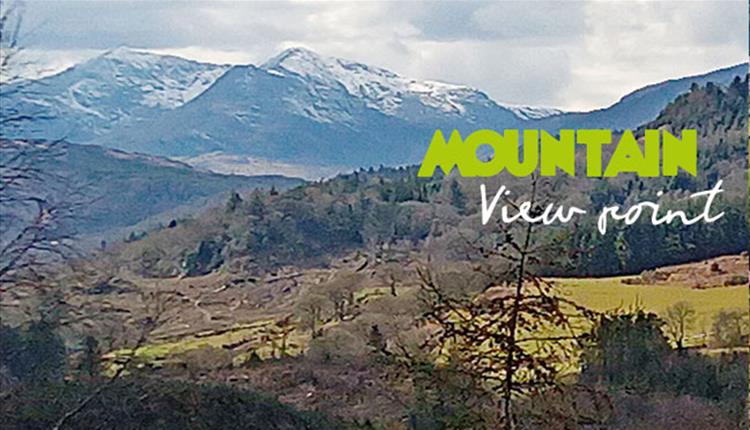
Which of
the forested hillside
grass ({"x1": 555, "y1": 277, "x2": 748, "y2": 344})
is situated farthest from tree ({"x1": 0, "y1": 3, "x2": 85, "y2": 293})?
the forested hillside

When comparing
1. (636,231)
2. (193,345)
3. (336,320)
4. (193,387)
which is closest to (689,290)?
(636,231)

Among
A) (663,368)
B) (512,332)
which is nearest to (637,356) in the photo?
(663,368)

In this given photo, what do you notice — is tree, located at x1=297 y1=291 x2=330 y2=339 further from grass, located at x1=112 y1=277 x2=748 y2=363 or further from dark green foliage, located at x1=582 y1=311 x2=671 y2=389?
dark green foliage, located at x1=582 y1=311 x2=671 y2=389

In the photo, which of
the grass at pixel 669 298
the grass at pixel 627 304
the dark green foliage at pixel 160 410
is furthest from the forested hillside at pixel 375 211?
the dark green foliage at pixel 160 410

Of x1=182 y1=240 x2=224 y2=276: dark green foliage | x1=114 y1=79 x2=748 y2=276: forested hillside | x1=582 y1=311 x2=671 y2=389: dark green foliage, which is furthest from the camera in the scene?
x1=182 y1=240 x2=224 y2=276: dark green foliage

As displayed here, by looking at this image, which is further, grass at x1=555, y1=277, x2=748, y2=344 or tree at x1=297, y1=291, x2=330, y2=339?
tree at x1=297, y1=291, x2=330, y2=339

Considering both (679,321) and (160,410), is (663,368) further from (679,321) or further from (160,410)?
(160,410)
